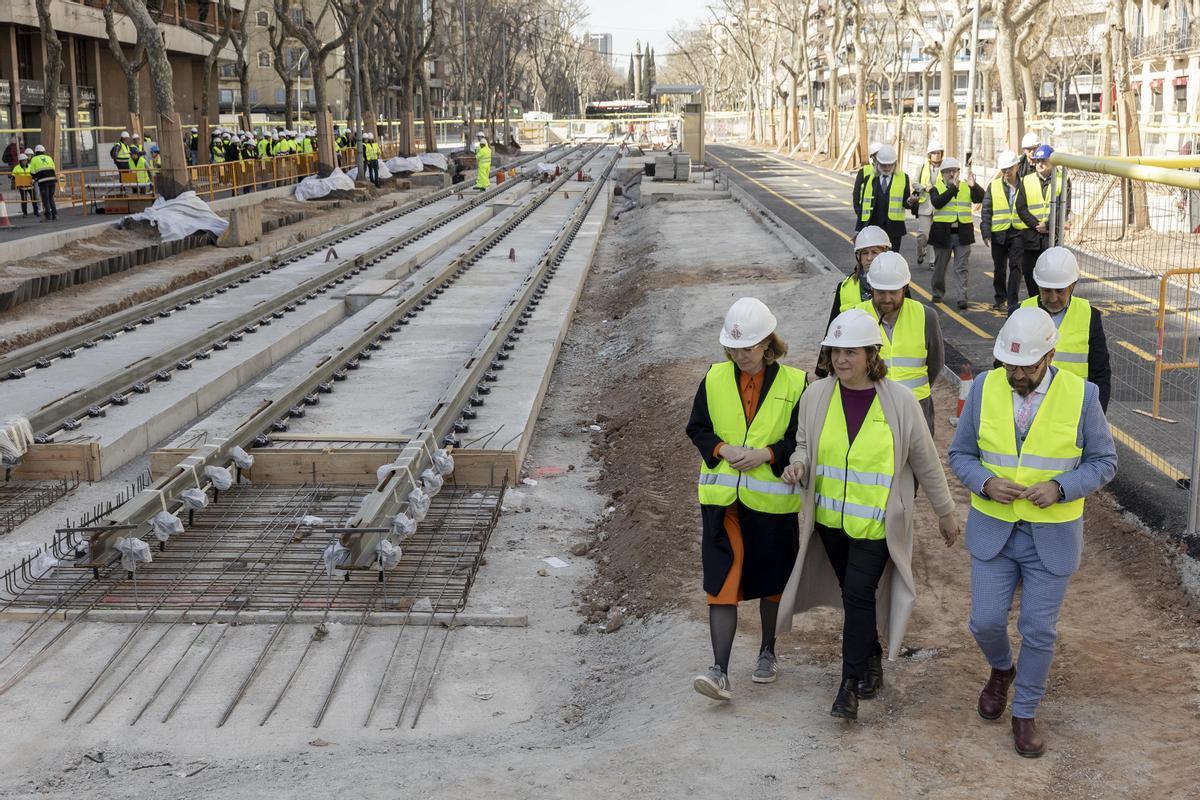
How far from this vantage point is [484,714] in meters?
7.19

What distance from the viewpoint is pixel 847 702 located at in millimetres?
5996

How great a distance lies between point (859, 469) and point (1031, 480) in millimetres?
696

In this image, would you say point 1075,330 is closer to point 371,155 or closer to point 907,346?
point 907,346

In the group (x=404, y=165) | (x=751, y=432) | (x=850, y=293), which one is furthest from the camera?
(x=404, y=165)

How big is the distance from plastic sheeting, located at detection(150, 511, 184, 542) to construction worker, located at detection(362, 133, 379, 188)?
39.6m

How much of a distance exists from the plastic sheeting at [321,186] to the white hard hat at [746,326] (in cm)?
3730

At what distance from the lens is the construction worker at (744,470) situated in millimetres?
6027

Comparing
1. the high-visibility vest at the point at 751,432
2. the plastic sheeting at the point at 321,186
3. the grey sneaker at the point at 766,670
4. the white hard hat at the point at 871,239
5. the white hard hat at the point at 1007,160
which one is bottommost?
the grey sneaker at the point at 766,670

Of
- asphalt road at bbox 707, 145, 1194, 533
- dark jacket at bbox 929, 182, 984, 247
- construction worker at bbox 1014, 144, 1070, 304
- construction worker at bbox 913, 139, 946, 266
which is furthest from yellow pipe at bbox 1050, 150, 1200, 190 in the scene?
construction worker at bbox 913, 139, 946, 266

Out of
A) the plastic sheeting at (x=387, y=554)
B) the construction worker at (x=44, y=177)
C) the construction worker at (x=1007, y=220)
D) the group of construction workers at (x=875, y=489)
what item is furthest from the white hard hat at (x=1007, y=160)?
the construction worker at (x=44, y=177)

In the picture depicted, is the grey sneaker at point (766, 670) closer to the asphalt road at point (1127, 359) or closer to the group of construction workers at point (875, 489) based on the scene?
the group of construction workers at point (875, 489)

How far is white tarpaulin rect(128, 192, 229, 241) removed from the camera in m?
28.8

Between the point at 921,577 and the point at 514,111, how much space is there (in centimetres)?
14000

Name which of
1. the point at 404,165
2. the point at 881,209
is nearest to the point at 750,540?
the point at 881,209
